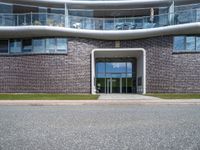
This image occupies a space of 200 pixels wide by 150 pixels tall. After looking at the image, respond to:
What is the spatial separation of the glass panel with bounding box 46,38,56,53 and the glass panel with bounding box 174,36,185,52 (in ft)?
37.5

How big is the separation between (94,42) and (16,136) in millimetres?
24846

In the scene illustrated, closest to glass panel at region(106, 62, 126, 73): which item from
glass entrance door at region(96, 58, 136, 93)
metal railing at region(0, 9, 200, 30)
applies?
glass entrance door at region(96, 58, 136, 93)

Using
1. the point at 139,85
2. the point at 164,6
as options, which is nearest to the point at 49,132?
the point at 139,85

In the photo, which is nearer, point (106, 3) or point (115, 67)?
point (106, 3)

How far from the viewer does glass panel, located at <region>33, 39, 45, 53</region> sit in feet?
99.5

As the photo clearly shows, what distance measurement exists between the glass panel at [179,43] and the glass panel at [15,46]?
1478 centimetres

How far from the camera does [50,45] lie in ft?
99.9

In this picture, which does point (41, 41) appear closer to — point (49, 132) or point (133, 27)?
point (133, 27)

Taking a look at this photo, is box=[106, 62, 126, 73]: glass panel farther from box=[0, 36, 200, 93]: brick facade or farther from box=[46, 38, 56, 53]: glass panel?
box=[46, 38, 56, 53]: glass panel

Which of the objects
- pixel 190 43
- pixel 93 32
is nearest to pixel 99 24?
pixel 93 32

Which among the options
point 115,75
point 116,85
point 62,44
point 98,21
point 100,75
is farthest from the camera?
point 116,85

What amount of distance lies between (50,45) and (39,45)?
3.48 feet

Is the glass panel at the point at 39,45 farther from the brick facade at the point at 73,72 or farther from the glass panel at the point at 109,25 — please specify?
the glass panel at the point at 109,25

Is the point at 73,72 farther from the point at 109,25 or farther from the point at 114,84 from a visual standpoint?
the point at 114,84
